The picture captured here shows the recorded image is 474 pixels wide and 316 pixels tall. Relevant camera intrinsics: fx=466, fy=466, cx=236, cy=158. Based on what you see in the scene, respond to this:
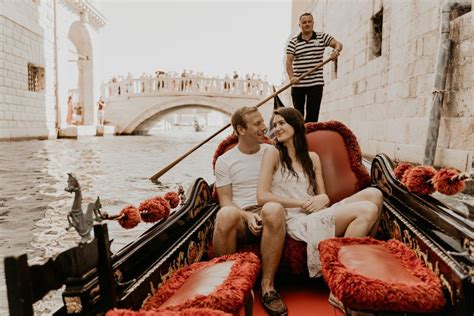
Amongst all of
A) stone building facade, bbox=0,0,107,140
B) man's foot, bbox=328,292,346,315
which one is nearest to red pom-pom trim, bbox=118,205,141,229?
man's foot, bbox=328,292,346,315

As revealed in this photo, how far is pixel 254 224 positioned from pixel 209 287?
49 cm

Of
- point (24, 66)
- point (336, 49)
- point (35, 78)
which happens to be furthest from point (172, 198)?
point (35, 78)

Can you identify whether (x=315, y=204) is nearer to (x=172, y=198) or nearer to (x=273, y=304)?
(x=273, y=304)

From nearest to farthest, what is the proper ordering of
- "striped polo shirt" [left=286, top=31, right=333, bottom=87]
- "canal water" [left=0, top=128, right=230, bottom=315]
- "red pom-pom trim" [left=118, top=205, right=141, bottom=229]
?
"red pom-pom trim" [left=118, top=205, right=141, bottom=229] → "canal water" [left=0, top=128, right=230, bottom=315] → "striped polo shirt" [left=286, top=31, right=333, bottom=87]

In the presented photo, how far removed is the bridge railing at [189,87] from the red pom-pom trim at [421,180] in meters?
15.1

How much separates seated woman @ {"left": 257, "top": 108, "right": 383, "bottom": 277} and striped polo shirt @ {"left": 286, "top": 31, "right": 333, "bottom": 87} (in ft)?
4.83

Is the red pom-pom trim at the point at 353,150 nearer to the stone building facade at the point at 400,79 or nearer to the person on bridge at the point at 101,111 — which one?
the stone building facade at the point at 400,79

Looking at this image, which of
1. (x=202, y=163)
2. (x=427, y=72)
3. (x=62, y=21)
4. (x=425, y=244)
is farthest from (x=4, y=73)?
(x=425, y=244)

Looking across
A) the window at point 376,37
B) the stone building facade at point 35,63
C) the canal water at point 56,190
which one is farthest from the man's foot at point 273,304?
the stone building facade at point 35,63

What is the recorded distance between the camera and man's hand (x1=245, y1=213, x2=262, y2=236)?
1.61m

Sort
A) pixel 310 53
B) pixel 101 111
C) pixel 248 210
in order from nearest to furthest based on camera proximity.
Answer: pixel 248 210 < pixel 310 53 < pixel 101 111

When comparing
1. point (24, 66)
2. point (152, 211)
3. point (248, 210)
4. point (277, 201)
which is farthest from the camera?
point (24, 66)

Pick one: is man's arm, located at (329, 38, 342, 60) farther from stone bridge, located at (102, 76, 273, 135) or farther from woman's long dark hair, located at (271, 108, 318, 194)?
stone bridge, located at (102, 76, 273, 135)

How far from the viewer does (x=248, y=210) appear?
1.83m
